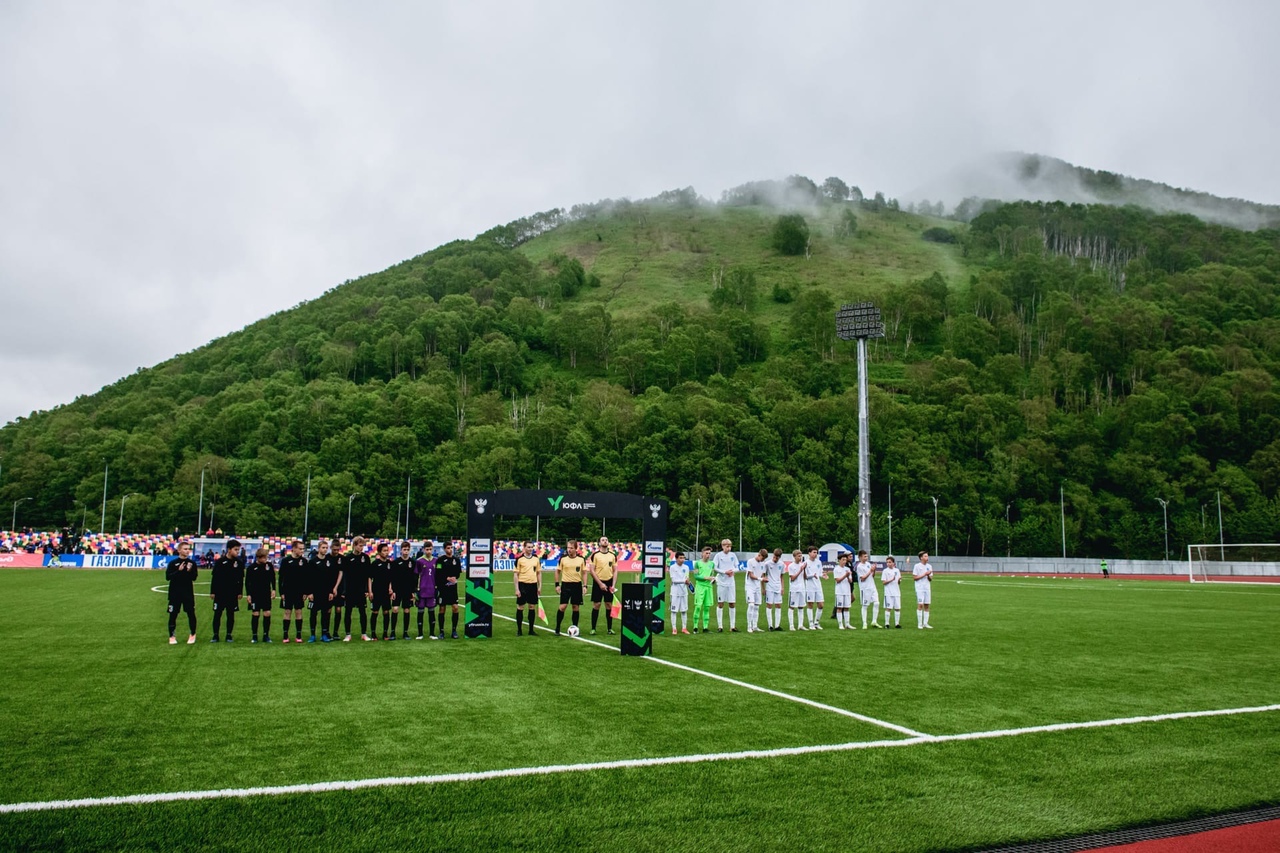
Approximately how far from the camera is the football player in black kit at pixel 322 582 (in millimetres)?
15336

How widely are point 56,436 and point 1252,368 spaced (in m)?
155

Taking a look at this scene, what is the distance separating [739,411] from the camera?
99562 millimetres

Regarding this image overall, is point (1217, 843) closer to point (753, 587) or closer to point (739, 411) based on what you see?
point (753, 587)

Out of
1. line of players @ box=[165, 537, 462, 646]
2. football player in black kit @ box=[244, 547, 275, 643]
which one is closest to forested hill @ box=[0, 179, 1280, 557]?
line of players @ box=[165, 537, 462, 646]

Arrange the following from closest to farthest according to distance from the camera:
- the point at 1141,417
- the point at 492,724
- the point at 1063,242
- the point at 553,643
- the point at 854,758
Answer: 1. the point at 854,758
2. the point at 492,724
3. the point at 553,643
4. the point at 1141,417
5. the point at 1063,242

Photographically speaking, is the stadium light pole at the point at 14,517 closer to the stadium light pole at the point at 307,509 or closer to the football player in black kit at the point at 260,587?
the stadium light pole at the point at 307,509

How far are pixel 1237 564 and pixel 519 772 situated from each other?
61686mm

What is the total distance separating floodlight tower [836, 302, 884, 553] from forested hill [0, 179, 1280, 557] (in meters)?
35.1

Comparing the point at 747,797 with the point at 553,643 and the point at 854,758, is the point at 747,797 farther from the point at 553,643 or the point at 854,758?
the point at 553,643

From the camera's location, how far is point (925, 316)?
467 ft

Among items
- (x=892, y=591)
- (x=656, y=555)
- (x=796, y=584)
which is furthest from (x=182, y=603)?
(x=892, y=591)

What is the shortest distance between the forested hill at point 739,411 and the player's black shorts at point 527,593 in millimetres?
67750

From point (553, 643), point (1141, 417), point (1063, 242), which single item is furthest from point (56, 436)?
point (1063, 242)

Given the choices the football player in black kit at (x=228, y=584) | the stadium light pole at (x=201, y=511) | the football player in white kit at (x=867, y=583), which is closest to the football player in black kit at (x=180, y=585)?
the football player in black kit at (x=228, y=584)
